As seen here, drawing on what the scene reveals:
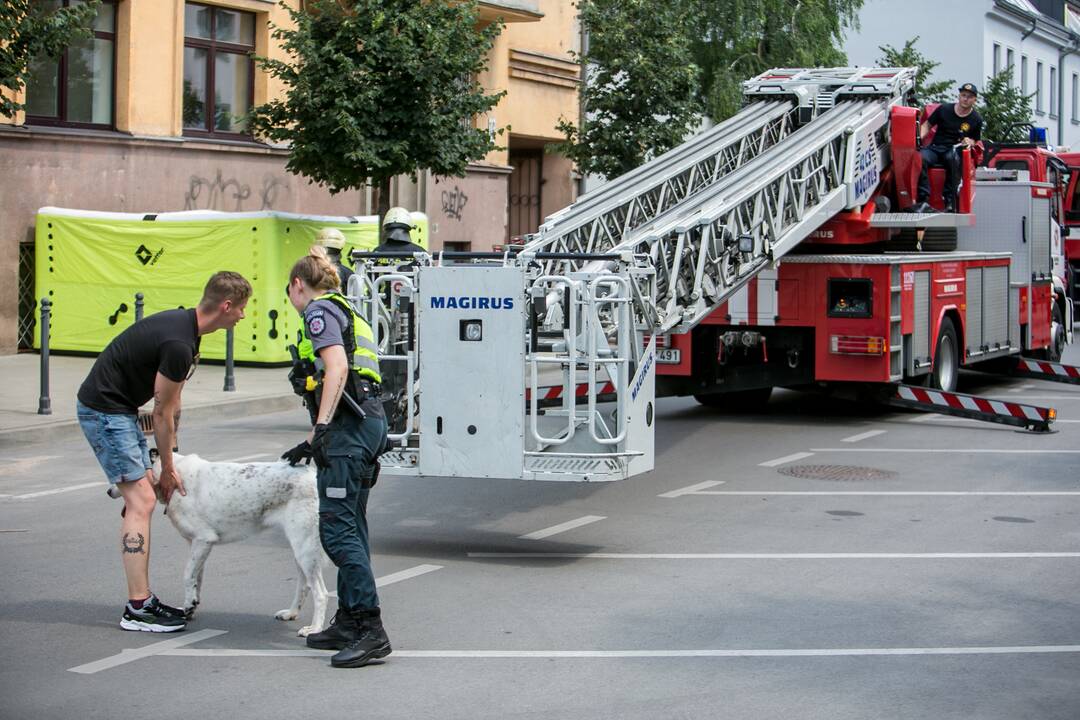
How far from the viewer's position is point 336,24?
18969 mm

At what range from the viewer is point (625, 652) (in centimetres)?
668

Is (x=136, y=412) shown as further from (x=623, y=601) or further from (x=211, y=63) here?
(x=211, y=63)

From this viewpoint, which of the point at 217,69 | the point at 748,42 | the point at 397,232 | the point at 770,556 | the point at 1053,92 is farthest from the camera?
the point at 1053,92

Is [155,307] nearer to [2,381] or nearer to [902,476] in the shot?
[2,381]

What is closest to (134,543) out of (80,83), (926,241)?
(926,241)

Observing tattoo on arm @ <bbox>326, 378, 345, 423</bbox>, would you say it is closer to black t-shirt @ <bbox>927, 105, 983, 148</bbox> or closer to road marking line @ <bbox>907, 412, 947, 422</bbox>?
road marking line @ <bbox>907, 412, 947, 422</bbox>

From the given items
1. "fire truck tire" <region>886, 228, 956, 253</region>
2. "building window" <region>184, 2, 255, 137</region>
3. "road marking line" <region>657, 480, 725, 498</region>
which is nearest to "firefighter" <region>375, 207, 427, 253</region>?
"road marking line" <region>657, 480, 725, 498</region>

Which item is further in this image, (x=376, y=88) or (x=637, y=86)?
(x=637, y=86)

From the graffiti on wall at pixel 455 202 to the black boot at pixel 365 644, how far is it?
22563 mm

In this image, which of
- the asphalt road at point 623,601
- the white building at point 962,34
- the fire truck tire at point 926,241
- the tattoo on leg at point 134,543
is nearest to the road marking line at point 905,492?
the asphalt road at point 623,601

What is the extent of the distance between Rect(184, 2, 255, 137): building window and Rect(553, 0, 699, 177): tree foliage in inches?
229

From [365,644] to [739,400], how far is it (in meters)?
10.6

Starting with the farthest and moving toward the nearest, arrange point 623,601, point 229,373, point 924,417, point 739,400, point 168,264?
point 168,264 → point 229,373 → point 739,400 → point 924,417 → point 623,601

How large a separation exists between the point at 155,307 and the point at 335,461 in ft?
46.2
